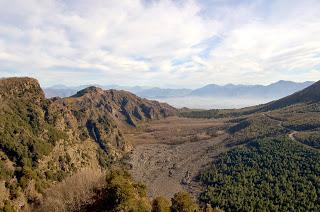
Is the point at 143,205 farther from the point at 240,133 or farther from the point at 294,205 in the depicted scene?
the point at 240,133

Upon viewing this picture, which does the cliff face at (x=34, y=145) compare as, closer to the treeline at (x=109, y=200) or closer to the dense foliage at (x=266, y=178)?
the treeline at (x=109, y=200)

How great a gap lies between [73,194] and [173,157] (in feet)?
327

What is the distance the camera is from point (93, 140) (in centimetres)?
15000

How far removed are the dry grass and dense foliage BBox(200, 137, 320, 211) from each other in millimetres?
39759

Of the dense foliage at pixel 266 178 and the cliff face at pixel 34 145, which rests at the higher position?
the cliff face at pixel 34 145

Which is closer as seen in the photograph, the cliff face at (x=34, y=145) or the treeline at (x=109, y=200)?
the treeline at (x=109, y=200)

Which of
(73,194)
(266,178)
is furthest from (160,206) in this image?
(266,178)

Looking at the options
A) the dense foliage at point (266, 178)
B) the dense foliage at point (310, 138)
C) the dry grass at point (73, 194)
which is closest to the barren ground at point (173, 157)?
the dense foliage at point (266, 178)

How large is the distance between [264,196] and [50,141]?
62.8m

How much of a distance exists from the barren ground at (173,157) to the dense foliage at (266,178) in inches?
315

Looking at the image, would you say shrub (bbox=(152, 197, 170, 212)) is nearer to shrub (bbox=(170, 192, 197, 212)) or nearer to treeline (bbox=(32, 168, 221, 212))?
treeline (bbox=(32, 168, 221, 212))

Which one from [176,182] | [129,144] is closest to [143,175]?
[176,182]

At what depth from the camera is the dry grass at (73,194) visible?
47.7 metres

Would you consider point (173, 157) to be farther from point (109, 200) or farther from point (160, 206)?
point (109, 200)
